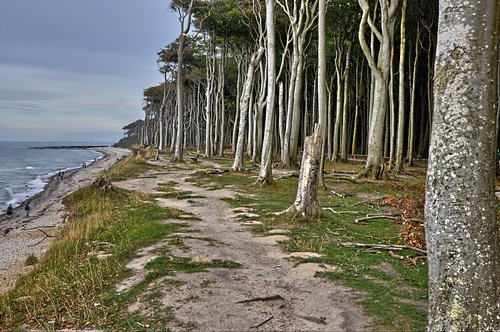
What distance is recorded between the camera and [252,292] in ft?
18.2

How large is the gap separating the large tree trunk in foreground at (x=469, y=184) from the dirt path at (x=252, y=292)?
54.6 inches

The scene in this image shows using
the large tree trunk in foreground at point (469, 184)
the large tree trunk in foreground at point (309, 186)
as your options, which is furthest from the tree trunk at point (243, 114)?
the large tree trunk in foreground at point (469, 184)

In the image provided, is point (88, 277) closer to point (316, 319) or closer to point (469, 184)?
point (316, 319)

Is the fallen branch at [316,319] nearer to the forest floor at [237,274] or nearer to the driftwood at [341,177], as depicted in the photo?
the forest floor at [237,274]

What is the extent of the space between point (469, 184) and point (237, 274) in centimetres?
392

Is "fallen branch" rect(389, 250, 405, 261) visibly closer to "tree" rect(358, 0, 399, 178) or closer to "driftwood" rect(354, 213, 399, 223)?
"driftwood" rect(354, 213, 399, 223)

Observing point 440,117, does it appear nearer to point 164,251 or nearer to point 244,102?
point 164,251

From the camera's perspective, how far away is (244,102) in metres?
21.0

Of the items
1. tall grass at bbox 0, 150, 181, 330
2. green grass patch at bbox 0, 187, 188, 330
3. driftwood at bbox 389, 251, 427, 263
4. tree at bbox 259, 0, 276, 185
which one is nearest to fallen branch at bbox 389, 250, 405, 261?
driftwood at bbox 389, 251, 427, 263

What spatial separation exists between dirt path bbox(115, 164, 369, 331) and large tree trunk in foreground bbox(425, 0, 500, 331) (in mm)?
1387

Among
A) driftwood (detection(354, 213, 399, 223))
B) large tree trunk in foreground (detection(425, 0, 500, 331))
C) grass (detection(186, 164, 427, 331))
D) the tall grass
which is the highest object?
large tree trunk in foreground (detection(425, 0, 500, 331))

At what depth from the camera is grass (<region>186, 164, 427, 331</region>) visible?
5.00m

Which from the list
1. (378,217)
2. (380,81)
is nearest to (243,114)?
(380,81)

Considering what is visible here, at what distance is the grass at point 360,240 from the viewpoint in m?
5.00
